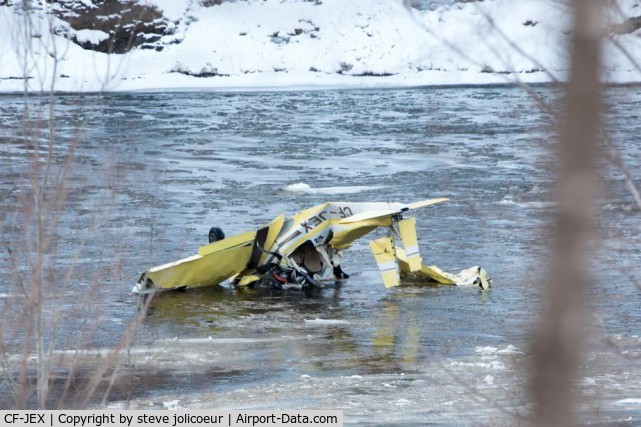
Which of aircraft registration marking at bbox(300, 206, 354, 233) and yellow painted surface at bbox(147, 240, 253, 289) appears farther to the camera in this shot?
yellow painted surface at bbox(147, 240, 253, 289)

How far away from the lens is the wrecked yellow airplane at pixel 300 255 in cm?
1958

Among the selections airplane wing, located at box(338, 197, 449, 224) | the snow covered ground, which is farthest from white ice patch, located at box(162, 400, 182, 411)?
the snow covered ground

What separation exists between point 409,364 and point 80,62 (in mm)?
72320

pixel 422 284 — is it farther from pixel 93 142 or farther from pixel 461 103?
pixel 461 103

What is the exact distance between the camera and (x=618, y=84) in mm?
4047

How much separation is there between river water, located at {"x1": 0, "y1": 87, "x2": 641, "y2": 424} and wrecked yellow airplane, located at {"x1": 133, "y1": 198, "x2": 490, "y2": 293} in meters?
0.36

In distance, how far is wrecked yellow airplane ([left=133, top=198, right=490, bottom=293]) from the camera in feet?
64.2

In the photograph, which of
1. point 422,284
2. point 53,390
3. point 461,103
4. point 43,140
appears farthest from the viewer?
point 461,103

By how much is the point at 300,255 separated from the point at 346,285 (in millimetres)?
1147

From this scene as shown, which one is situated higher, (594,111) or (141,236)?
(594,111)

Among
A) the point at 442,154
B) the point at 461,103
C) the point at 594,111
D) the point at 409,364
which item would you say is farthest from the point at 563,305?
the point at 461,103

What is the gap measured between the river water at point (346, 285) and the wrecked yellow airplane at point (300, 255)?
0.36 metres

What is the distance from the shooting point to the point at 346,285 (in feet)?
70.2

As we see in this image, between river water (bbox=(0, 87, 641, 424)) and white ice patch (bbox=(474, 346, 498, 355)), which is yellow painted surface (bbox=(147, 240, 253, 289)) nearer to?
river water (bbox=(0, 87, 641, 424))
